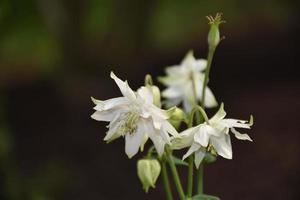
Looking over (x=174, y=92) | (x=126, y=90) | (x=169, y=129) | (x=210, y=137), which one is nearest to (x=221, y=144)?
(x=210, y=137)

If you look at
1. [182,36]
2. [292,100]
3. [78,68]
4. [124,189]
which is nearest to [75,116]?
[78,68]

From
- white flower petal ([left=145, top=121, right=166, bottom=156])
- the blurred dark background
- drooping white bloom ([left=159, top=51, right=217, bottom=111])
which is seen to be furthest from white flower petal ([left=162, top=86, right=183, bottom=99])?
the blurred dark background

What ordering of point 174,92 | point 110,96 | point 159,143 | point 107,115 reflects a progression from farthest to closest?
point 110,96, point 174,92, point 107,115, point 159,143

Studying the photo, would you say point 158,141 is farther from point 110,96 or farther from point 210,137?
point 110,96

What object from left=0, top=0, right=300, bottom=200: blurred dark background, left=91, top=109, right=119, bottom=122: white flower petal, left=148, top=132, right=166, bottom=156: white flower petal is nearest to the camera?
left=148, top=132, right=166, bottom=156: white flower petal

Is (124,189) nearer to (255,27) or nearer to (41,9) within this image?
(41,9)

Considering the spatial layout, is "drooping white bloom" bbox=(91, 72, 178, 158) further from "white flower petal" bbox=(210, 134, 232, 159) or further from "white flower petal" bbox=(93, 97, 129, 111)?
"white flower petal" bbox=(210, 134, 232, 159)

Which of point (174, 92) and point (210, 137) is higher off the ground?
point (174, 92)
